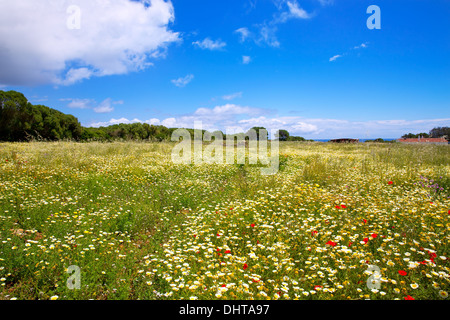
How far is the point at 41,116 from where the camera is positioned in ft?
123

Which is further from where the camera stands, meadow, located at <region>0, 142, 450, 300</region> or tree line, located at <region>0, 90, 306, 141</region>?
tree line, located at <region>0, 90, 306, 141</region>

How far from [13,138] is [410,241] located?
4207 cm

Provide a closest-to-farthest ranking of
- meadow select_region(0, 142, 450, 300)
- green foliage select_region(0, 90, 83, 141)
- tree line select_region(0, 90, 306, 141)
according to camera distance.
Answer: meadow select_region(0, 142, 450, 300) → tree line select_region(0, 90, 306, 141) → green foliage select_region(0, 90, 83, 141)

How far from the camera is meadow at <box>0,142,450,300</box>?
3072 mm

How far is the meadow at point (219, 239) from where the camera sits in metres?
3.07

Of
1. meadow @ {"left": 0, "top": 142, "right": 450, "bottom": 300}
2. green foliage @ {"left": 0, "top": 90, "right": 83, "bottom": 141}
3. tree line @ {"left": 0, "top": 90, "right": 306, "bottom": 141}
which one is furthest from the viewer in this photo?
green foliage @ {"left": 0, "top": 90, "right": 83, "bottom": 141}

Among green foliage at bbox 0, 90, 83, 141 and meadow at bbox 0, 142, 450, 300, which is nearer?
meadow at bbox 0, 142, 450, 300

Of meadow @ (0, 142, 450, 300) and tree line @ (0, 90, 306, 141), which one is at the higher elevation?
tree line @ (0, 90, 306, 141)

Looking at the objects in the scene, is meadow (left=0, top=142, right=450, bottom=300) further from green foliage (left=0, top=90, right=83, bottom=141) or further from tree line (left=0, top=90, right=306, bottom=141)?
green foliage (left=0, top=90, right=83, bottom=141)

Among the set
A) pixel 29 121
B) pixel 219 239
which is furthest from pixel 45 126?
pixel 219 239

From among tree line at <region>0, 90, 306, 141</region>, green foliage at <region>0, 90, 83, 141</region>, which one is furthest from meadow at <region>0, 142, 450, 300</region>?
green foliage at <region>0, 90, 83, 141</region>

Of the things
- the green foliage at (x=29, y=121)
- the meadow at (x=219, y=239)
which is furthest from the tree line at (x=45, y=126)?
the meadow at (x=219, y=239)

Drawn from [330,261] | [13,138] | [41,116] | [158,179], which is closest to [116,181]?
[158,179]
